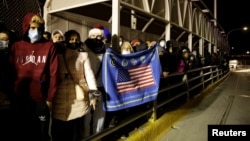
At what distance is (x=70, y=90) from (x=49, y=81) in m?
0.37

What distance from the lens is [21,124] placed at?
8.18 feet

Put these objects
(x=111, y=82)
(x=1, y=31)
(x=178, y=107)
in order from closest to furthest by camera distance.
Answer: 1. (x=1, y=31)
2. (x=111, y=82)
3. (x=178, y=107)

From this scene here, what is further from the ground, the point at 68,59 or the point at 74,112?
the point at 68,59

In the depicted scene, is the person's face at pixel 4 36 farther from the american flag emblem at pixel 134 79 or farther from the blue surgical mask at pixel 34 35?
the american flag emblem at pixel 134 79

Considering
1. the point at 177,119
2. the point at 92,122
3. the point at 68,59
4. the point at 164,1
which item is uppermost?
the point at 164,1

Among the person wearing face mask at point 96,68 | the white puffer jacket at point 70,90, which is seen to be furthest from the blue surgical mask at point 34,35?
the person wearing face mask at point 96,68

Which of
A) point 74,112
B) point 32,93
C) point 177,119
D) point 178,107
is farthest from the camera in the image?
point 178,107

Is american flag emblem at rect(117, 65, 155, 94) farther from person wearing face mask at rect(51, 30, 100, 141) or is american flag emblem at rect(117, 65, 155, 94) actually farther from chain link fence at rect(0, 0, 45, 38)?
chain link fence at rect(0, 0, 45, 38)

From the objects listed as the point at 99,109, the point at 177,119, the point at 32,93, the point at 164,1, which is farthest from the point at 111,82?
the point at 164,1

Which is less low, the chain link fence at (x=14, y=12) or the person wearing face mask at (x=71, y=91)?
the chain link fence at (x=14, y=12)

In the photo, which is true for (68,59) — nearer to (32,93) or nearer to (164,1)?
(32,93)

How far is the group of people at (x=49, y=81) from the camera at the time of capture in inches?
94.7

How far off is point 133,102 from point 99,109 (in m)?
0.59

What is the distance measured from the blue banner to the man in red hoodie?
0.98 meters
